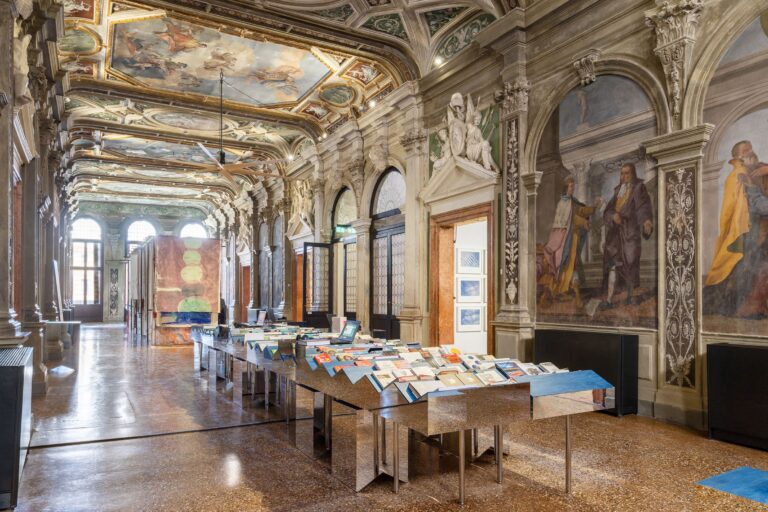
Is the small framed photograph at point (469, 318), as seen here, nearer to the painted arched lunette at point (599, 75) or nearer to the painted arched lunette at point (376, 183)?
the painted arched lunette at point (376, 183)

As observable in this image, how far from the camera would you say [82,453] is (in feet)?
14.6

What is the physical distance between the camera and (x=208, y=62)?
1066cm

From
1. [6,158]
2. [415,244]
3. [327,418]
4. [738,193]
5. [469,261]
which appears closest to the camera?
[327,418]

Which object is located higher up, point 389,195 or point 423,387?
point 389,195

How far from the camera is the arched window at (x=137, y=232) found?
2828 cm

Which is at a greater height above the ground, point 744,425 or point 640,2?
point 640,2

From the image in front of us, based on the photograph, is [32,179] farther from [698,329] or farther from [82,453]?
[698,329]

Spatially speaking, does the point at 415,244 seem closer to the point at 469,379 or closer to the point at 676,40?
the point at 676,40

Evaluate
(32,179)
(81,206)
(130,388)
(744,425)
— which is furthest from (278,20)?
(81,206)

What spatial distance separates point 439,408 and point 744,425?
315cm

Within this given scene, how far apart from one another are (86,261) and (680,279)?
92.4ft

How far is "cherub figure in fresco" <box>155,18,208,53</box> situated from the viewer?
9.31 meters

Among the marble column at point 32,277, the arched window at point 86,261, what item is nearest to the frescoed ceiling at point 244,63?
the marble column at point 32,277

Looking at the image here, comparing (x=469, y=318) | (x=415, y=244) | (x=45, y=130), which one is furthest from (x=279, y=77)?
(x=469, y=318)
